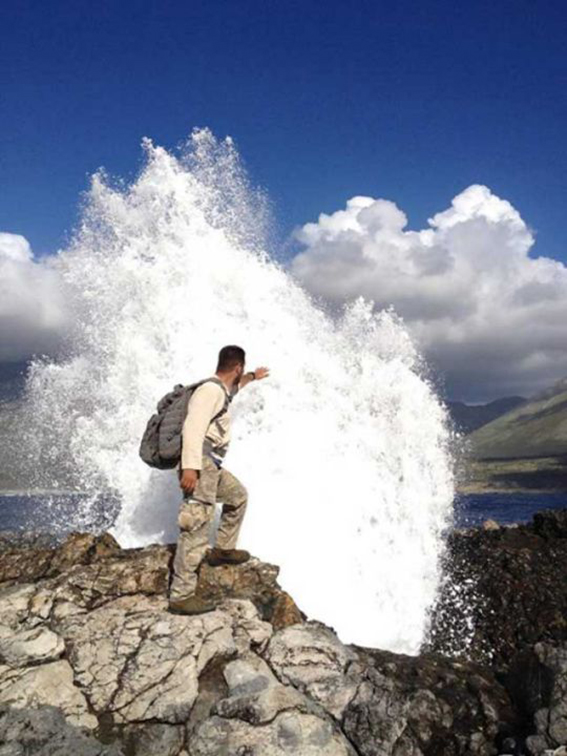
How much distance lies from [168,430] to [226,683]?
13.8 feet

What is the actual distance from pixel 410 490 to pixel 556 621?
21.0ft

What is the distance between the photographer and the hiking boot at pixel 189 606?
9516mm

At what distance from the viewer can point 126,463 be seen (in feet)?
64.6

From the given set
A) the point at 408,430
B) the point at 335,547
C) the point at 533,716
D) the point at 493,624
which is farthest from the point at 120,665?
the point at 408,430

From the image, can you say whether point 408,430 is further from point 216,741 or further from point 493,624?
point 216,741

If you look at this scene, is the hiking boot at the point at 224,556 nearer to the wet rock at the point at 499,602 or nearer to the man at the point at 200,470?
the man at the point at 200,470

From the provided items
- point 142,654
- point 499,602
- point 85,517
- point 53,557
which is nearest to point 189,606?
point 142,654

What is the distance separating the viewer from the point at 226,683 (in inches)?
331

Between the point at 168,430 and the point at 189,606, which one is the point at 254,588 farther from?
the point at 168,430

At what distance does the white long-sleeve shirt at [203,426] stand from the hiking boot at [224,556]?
2.38 meters

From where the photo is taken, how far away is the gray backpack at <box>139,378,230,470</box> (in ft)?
32.7

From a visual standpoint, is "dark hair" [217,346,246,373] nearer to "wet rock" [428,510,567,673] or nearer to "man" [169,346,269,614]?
"man" [169,346,269,614]

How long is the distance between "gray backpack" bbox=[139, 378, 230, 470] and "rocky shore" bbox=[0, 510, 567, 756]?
7.77 ft

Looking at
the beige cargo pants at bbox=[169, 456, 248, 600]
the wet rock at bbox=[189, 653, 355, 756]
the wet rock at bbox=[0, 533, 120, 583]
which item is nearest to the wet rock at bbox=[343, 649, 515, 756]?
the wet rock at bbox=[189, 653, 355, 756]
